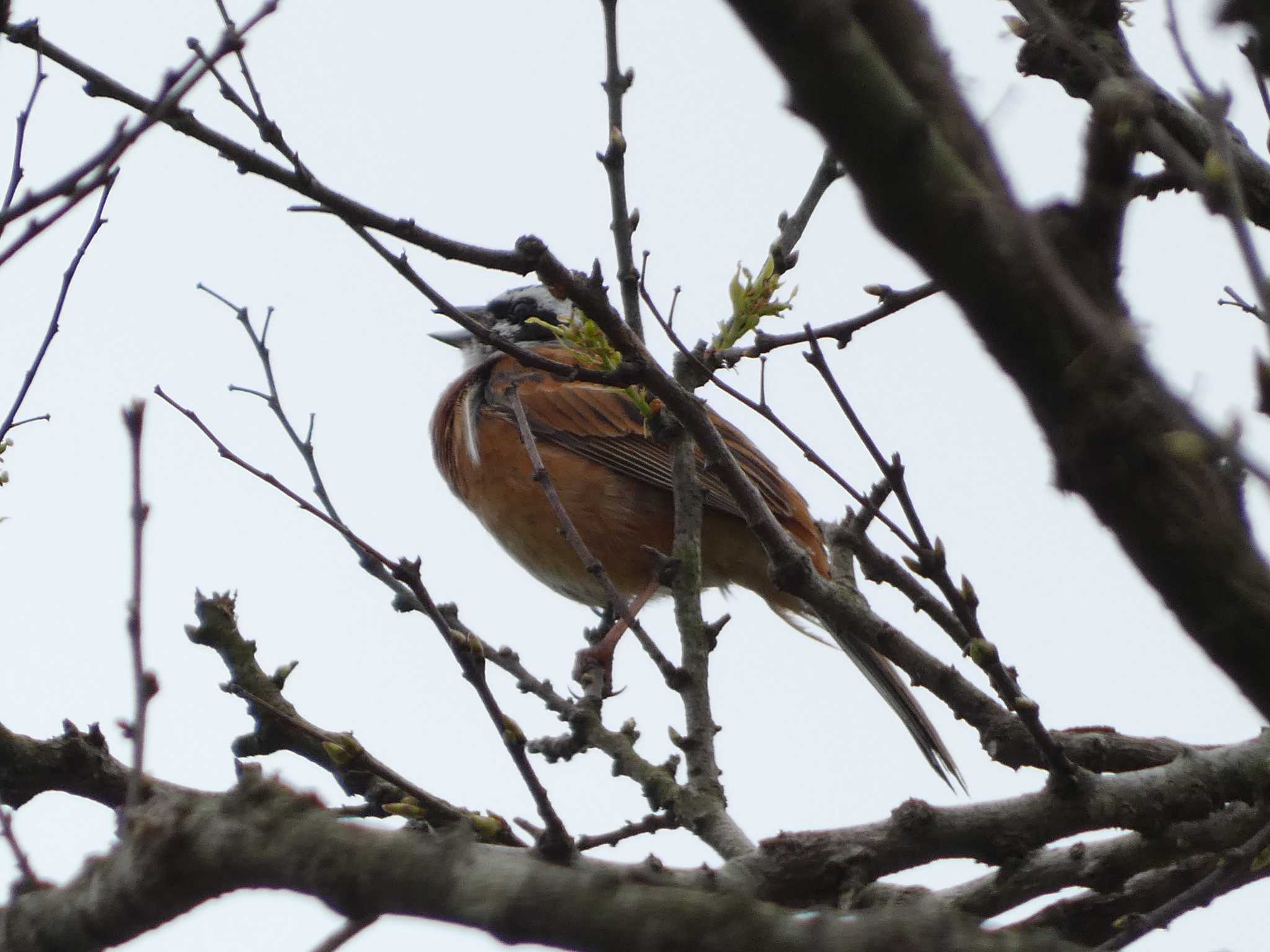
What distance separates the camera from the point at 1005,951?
160 cm


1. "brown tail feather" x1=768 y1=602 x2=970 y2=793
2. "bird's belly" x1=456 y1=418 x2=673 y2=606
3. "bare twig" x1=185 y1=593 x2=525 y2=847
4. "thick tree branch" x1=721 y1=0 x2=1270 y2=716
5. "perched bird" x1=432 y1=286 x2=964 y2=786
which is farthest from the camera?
"bird's belly" x1=456 y1=418 x2=673 y2=606

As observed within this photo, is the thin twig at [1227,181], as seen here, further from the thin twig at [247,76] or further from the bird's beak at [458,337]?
the bird's beak at [458,337]

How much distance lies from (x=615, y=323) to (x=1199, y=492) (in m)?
1.62

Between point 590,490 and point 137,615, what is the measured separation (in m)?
5.31

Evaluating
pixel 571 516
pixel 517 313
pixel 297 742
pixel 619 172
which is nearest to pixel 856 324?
pixel 619 172

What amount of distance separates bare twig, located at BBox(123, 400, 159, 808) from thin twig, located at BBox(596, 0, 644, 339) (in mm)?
1958

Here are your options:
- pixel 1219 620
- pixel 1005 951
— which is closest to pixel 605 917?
pixel 1005 951

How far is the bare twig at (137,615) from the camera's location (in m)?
2.10

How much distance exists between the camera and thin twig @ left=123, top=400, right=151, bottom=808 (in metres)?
2.10

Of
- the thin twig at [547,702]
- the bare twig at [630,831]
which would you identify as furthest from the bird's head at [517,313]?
the bare twig at [630,831]

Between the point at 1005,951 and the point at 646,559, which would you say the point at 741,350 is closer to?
the point at 1005,951

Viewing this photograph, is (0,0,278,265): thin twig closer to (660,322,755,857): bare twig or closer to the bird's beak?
(660,322,755,857): bare twig

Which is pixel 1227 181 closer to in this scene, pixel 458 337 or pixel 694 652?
pixel 694 652

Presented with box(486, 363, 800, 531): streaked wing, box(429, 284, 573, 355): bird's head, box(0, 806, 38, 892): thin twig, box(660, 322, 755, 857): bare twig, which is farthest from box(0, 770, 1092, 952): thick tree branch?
box(429, 284, 573, 355): bird's head
